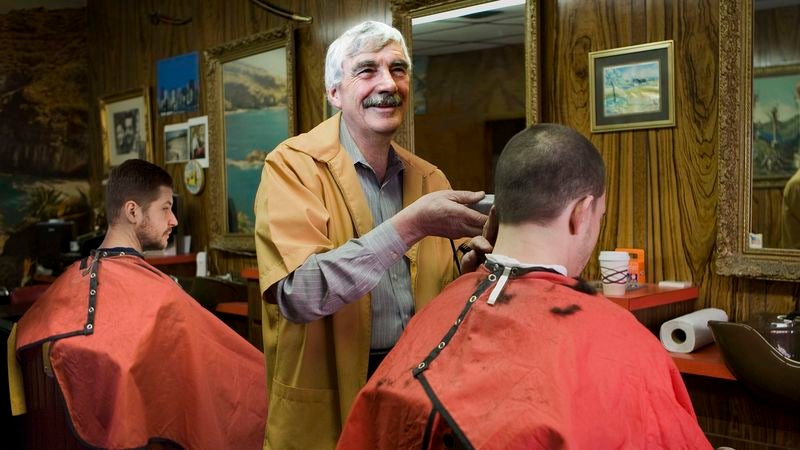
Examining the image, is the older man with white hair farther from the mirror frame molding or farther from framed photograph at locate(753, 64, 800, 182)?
framed photograph at locate(753, 64, 800, 182)

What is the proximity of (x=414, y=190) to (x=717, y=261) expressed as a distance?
1.26 metres

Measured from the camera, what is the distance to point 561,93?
2957mm

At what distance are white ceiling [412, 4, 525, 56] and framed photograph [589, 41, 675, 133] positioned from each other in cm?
37

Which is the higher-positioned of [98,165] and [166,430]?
[98,165]

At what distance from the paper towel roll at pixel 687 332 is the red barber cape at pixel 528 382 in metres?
1.16

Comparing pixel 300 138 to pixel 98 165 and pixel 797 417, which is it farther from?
pixel 98 165

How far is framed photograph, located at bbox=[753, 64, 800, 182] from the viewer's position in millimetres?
2361

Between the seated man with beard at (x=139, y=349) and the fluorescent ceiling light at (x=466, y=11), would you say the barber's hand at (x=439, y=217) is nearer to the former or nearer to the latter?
the seated man with beard at (x=139, y=349)

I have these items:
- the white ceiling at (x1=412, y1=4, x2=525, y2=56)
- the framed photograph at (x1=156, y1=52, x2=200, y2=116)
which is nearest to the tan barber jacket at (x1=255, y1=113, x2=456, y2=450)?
the white ceiling at (x1=412, y1=4, x2=525, y2=56)

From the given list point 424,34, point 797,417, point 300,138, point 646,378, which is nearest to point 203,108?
point 424,34

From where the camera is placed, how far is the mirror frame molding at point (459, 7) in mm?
2936

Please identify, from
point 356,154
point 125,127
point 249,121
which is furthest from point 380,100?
point 125,127

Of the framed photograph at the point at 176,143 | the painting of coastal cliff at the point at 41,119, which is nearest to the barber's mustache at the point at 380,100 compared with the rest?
the framed photograph at the point at 176,143

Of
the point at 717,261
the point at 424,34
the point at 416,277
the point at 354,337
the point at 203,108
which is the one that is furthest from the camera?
the point at 203,108
